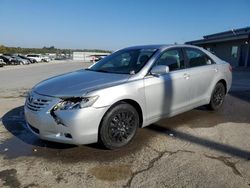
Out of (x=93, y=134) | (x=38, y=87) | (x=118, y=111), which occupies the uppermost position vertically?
(x=38, y=87)

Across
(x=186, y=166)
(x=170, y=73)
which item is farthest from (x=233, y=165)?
(x=170, y=73)

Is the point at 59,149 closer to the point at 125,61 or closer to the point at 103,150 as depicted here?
the point at 103,150

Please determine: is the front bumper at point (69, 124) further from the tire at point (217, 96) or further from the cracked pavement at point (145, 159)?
the tire at point (217, 96)

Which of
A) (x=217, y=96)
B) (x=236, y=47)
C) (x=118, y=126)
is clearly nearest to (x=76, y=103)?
(x=118, y=126)

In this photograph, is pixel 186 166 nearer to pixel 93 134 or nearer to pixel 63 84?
pixel 93 134

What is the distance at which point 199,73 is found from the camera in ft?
18.8

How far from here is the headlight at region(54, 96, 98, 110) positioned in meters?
3.86

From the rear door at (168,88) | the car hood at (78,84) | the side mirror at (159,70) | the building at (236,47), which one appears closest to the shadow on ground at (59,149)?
the rear door at (168,88)

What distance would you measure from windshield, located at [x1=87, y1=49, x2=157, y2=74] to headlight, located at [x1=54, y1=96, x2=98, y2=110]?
3.45ft

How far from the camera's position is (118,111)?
4.21 m

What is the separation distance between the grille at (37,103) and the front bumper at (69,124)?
0.03 m

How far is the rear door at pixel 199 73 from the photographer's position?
5582mm

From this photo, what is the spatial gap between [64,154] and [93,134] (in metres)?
0.57

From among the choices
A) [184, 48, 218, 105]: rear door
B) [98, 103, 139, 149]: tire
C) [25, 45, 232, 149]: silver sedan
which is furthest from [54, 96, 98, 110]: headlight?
[184, 48, 218, 105]: rear door
